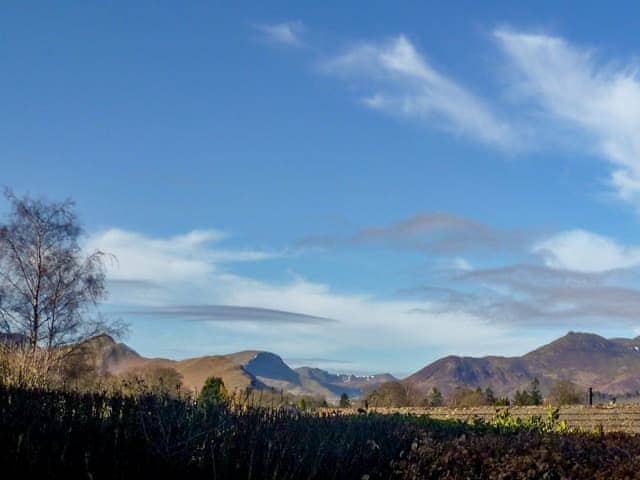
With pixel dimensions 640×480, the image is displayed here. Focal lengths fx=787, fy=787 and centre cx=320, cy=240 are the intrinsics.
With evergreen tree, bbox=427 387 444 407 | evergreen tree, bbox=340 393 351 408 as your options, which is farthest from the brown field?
evergreen tree, bbox=427 387 444 407

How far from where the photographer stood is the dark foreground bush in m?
5.82

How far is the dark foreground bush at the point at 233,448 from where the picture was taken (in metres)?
5.82

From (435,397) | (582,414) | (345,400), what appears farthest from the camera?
(435,397)

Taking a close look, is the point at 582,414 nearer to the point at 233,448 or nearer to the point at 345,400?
the point at 345,400

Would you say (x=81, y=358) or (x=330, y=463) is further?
(x=81, y=358)

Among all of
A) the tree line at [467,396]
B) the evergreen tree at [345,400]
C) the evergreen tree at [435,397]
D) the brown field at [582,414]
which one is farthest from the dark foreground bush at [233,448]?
the evergreen tree at [435,397]

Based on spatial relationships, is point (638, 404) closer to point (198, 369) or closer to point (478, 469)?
point (478, 469)

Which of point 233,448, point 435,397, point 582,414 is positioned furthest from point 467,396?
point 233,448

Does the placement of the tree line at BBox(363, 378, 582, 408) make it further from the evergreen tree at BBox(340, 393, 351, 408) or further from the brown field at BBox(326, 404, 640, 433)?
the brown field at BBox(326, 404, 640, 433)

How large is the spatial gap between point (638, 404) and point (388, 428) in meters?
15.5

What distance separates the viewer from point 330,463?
688cm

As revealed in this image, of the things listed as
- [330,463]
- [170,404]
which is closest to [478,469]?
[330,463]

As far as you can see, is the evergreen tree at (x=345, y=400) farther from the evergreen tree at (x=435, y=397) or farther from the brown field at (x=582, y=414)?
the brown field at (x=582, y=414)

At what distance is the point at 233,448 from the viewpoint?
6438mm
